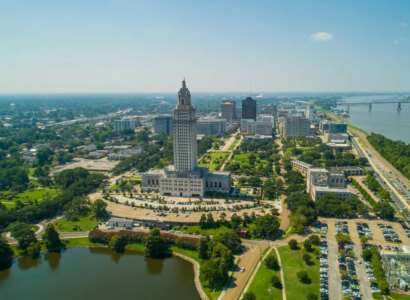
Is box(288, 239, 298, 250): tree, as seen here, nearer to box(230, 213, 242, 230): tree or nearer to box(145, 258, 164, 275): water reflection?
box(230, 213, 242, 230): tree

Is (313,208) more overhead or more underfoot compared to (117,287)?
more overhead

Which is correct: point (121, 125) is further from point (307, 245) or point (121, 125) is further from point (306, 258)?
point (306, 258)

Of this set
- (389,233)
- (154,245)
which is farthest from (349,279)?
(154,245)

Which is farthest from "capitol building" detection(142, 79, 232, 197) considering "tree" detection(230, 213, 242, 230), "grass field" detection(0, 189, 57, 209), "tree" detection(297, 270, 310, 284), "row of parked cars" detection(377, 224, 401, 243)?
"tree" detection(297, 270, 310, 284)

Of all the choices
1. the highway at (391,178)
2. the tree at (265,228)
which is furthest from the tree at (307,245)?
the highway at (391,178)

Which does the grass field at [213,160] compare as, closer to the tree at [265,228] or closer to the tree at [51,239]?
the tree at [265,228]

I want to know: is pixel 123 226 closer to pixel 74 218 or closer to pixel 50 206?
pixel 74 218

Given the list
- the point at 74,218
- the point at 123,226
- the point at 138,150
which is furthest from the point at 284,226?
the point at 138,150

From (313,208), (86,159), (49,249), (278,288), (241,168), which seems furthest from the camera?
(86,159)
